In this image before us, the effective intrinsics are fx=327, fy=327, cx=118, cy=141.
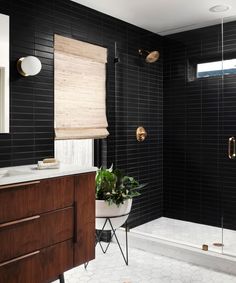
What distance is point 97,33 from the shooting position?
312 cm

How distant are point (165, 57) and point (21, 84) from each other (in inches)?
76.3

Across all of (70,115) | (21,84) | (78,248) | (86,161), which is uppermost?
(21,84)

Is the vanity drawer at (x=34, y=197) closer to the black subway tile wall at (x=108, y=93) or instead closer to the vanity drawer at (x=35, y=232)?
the vanity drawer at (x=35, y=232)

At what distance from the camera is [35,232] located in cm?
197

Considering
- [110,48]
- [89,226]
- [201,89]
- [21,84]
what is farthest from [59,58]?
[201,89]

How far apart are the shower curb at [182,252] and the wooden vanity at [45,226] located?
84cm

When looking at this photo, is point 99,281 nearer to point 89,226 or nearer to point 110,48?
point 89,226

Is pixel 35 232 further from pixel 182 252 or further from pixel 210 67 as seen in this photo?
pixel 210 67

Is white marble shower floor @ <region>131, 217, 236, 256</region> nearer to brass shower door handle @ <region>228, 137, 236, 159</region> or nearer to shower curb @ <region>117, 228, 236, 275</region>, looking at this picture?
shower curb @ <region>117, 228, 236, 275</region>

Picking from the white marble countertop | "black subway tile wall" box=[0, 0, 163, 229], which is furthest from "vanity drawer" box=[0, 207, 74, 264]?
"black subway tile wall" box=[0, 0, 163, 229]

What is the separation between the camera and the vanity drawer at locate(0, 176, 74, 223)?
1.81 m

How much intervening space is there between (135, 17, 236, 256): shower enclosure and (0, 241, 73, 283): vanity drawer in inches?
48.9

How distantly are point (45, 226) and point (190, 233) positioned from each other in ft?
5.86

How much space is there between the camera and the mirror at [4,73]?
2.30m
